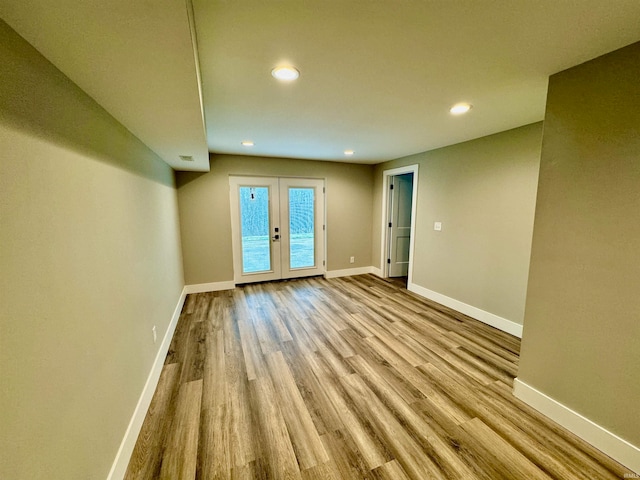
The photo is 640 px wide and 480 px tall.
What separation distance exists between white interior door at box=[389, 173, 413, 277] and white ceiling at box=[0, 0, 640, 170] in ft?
8.52

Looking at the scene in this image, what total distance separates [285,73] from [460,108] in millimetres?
1526

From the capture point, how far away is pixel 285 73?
1.54 meters

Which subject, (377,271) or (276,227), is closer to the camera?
(276,227)

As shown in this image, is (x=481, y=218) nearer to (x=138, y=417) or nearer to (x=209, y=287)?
(x=138, y=417)

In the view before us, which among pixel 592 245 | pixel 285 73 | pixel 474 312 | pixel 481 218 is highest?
pixel 285 73

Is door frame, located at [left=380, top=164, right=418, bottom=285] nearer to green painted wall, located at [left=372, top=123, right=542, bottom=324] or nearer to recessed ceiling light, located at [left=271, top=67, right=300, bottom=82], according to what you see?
green painted wall, located at [left=372, top=123, right=542, bottom=324]

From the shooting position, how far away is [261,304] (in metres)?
3.67

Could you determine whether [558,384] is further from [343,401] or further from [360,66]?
[360,66]

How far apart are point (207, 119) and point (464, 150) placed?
3.09 metres

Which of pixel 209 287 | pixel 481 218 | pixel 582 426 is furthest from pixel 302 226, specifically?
pixel 582 426

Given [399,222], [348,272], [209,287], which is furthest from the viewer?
[348,272]

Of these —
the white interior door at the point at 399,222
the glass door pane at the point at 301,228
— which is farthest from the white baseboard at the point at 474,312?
the glass door pane at the point at 301,228

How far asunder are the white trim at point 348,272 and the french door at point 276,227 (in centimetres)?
18

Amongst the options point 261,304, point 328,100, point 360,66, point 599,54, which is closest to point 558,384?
point 599,54
